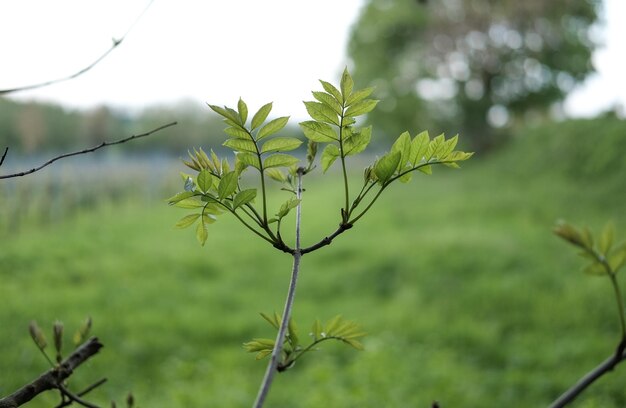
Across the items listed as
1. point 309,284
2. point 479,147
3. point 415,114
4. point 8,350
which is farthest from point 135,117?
point 8,350

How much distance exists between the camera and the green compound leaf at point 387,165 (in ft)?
1.73

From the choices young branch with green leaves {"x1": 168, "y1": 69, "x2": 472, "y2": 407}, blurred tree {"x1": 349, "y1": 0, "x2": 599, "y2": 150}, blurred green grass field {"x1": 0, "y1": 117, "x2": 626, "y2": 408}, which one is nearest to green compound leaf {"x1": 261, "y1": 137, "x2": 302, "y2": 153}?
young branch with green leaves {"x1": 168, "y1": 69, "x2": 472, "y2": 407}

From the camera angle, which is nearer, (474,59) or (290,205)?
(290,205)

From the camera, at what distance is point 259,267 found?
739cm

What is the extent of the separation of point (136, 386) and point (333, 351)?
1.64 metres

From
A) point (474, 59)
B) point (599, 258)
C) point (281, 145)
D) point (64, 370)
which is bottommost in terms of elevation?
point (64, 370)

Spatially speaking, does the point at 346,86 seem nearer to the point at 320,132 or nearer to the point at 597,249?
the point at 320,132

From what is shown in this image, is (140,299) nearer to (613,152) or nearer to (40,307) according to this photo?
(40,307)

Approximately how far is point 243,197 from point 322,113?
0.12 metres

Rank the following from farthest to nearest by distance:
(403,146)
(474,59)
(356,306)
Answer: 1. (474,59)
2. (356,306)
3. (403,146)

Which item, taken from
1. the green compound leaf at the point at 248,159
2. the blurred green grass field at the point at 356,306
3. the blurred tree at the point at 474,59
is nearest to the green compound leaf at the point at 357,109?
the green compound leaf at the point at 248,159

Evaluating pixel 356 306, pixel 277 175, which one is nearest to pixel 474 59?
pixel 356 306

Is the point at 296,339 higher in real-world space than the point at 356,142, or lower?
lower

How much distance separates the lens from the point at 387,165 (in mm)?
527
